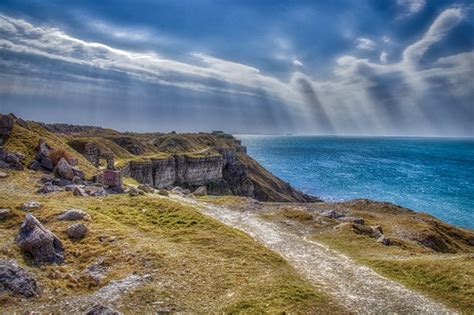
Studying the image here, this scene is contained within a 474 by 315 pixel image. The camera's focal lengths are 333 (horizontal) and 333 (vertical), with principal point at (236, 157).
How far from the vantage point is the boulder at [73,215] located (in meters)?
26.3

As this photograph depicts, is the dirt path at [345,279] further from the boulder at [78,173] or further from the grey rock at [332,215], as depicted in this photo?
the boulder at [78,173]

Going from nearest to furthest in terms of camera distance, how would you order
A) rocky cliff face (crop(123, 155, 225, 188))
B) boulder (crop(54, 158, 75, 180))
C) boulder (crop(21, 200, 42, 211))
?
boulder (crop(21, 200, 42, 211))
boulder (crop(54, 158, 75, 180))
rocky cliff face (crop(123, 155, 225, 188))

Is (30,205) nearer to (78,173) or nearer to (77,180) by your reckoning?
(77,180)

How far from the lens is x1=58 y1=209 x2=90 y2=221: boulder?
26.3 m

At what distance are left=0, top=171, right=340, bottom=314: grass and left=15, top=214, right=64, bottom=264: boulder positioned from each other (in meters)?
Result: 0.53

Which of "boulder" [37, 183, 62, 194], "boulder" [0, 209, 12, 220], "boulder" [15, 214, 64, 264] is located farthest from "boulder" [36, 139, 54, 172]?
"boulder" [15, 214, 64, 264]

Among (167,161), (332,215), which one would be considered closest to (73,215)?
(332,215)

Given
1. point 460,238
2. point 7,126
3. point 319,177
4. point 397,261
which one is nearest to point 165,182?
point 7,126

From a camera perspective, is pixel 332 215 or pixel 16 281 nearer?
pixel 16 281

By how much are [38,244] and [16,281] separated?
3981 millimetres

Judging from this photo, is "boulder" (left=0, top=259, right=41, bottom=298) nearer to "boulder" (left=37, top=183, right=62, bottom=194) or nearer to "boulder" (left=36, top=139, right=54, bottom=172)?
"boulder" (left=37, top=183, right=62, bottom=194)

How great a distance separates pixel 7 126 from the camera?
4712 cm

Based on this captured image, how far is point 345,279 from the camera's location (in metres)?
21.5

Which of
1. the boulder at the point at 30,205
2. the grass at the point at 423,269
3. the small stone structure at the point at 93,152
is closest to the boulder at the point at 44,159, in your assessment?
the boulder at the point at 30,205
